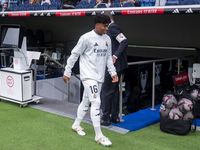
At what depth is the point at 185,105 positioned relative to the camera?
377cm

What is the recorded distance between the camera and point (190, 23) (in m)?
7.85

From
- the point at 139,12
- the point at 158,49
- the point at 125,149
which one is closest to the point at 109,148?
the point at 125,149

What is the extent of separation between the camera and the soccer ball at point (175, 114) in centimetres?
373

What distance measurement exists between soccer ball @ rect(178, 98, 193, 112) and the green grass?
0.35 metres

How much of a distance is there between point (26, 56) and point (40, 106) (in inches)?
36.9

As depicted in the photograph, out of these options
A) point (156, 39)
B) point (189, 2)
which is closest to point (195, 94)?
point (189, 2)

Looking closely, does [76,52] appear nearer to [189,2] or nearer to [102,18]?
[102,18]

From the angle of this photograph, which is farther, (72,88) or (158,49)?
(72,88)

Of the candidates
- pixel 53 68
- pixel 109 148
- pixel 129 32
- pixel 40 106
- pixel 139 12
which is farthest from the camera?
pixel 53 68

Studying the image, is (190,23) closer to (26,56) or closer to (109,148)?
(26,56)

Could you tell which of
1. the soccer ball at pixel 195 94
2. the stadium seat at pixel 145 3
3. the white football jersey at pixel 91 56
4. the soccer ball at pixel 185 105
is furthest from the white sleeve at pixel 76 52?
the stadium seat at pixel 145 3

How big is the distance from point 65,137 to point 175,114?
4.75 ft

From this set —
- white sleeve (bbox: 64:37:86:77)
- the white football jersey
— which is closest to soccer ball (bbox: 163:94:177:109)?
the white football jersey

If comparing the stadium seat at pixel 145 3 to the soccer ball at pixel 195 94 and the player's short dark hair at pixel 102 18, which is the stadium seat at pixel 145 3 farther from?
the player's short dark hair at pixel 102 18
